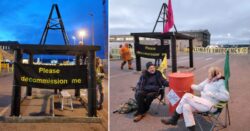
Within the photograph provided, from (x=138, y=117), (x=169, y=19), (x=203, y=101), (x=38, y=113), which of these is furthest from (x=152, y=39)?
(x=203, y=101)

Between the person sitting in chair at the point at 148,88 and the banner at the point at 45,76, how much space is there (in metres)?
1.01

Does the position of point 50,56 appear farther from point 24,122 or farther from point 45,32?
point 24,122

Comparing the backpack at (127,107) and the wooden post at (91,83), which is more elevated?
the wooden post at (91,83)

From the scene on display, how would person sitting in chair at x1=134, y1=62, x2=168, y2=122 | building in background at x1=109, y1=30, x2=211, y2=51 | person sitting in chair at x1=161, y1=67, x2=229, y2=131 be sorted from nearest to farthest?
1. person sitting in chair at x1=161, y1=67, x2=229, y2=131
2. person sitting in chair at x1=134, y1=62, x2=168, y2=122
3. building in background at x1=109, y1=30, x2=211, y2=51

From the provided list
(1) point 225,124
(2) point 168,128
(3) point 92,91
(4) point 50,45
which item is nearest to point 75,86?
(3) point 92,91

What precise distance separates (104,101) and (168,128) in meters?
2.28

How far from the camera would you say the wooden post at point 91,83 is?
4.81m

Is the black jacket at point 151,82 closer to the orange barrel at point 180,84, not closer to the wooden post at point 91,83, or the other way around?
the orange barrel at point 180,84

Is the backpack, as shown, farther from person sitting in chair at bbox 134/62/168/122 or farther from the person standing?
the person standing

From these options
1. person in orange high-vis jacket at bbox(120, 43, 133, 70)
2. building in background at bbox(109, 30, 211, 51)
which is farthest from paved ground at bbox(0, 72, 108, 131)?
person in orange high-vis jacket at bbox(120, 43, 133, 70)

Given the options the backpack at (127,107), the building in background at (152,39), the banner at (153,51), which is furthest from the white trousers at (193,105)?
the banner at (153,51)

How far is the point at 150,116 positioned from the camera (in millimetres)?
4438

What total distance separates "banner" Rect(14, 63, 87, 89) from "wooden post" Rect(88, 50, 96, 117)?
0.86 ft

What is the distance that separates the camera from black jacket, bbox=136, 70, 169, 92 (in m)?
4.41
